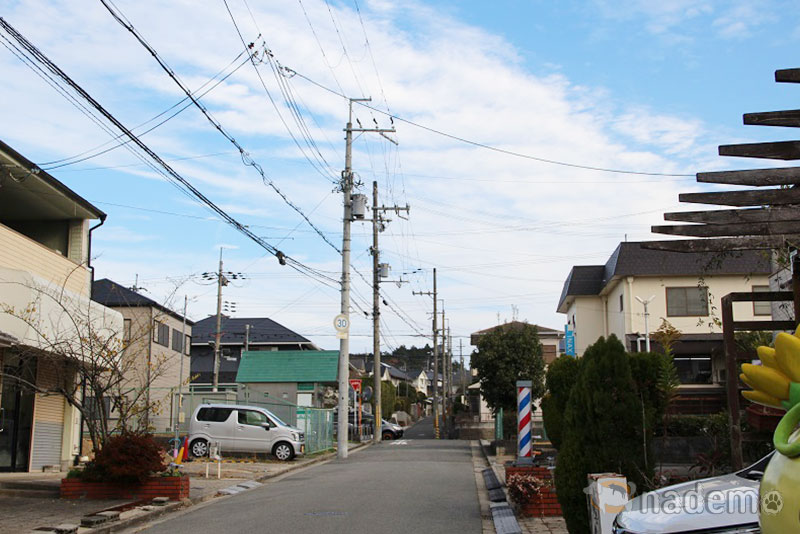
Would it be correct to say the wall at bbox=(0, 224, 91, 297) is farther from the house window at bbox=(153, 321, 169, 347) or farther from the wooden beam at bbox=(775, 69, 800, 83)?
the house window at bbox=(153, 321, 169, 347)

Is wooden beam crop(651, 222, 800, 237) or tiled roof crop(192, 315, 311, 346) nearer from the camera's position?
wooden beam crop(651, 222, 800, 237)

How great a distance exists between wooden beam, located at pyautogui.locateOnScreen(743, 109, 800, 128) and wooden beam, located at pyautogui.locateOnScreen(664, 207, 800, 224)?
838mm

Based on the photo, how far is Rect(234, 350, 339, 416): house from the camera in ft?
142

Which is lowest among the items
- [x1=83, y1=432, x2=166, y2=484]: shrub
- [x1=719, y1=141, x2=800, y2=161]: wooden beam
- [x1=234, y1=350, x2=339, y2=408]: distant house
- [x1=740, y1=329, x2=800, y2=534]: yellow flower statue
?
[x1=83, y1=432, x2=166, y2=484]: shrub

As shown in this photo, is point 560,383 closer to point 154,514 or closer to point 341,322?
point 154,514

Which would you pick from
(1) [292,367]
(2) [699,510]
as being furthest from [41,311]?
(1) [292,367]

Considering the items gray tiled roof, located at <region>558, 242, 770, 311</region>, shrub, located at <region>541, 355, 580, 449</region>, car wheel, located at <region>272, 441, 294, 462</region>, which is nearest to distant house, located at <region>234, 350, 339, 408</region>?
gray tiled roof, located at <region>558, 242, 770, 311</region>

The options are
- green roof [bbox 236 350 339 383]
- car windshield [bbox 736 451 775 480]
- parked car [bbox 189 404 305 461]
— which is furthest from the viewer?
green roof [bbox 236 350 339 383]

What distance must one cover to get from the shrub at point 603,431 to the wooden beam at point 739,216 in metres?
1.50

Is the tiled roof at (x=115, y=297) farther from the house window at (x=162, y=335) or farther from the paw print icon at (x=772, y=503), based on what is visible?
the paw print icon at (x=772, y=503)

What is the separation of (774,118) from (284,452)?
19.4 metres

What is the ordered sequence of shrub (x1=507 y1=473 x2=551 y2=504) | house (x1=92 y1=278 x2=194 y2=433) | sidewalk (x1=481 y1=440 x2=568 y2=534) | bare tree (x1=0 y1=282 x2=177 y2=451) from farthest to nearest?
house (x1=92 y1=278 x2=194 y2=433)
bare tree (x1=0 y1=282 x2=177 y2=451)
shrub (x1=507 y1=473 x2=551 y2=504)
sidewalk (x1=481 y1=440 x2=568 y2=534)

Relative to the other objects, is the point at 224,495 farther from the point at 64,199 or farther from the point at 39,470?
the point at 64,199

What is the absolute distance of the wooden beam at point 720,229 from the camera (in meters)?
7.82
